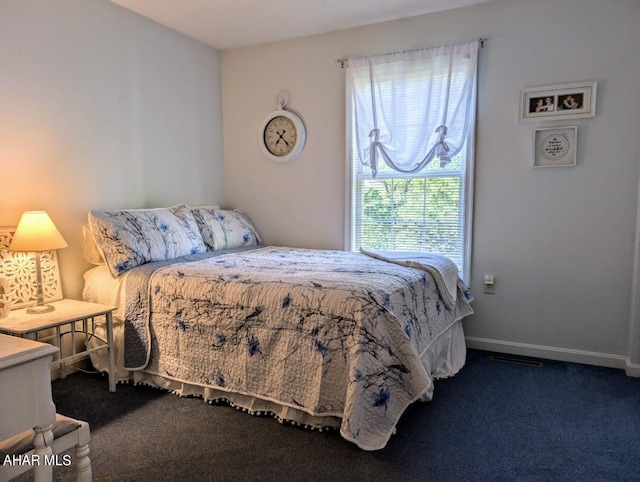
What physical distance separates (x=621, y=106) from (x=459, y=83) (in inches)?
40.9

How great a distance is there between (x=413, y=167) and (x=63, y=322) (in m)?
2.54

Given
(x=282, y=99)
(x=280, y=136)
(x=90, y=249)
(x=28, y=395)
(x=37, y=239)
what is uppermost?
(x=282, y=99)

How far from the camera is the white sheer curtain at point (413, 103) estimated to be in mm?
3189

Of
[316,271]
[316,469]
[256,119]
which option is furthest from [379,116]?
[316,469]

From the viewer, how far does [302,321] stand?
217 centimetres

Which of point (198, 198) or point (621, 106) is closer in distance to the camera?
point (621, 106)

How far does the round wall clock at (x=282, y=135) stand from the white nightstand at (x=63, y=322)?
2.01 meters

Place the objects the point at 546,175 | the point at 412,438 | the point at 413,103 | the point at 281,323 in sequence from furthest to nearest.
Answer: the point at 413,103
the point at 546,175
the point at 281,323
the point at 412,438

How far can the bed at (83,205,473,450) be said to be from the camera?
A: 204 cm

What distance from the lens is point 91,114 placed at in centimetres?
300

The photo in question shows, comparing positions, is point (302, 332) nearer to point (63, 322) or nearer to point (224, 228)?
point (63, 322)

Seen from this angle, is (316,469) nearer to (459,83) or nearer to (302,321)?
(302,321)

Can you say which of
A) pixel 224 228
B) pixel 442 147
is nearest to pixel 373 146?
pixel 442 147

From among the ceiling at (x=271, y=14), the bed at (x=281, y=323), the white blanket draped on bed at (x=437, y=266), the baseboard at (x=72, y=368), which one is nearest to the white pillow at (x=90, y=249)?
the bed at (x=281, y=323)
